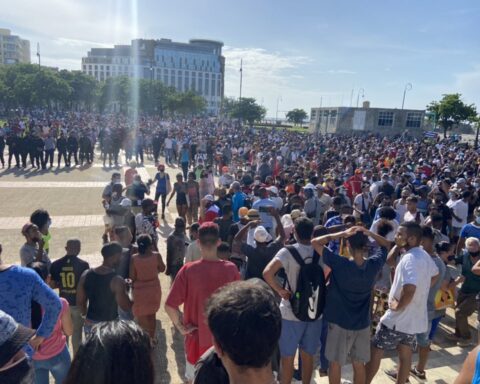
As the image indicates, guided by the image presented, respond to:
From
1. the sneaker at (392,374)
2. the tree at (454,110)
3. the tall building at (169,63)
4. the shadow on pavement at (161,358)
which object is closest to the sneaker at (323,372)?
the sneaker at (392,374)

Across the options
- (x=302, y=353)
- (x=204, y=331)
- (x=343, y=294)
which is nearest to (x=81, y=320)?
(x=204, y=331)

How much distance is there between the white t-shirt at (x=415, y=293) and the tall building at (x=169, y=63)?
144142mm

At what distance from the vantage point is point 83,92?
2977 inches

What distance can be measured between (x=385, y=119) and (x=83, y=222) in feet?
185

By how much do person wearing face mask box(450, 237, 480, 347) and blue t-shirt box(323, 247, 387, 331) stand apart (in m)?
2.24

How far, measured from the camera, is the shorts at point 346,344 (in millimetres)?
3771

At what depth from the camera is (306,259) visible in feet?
12.5

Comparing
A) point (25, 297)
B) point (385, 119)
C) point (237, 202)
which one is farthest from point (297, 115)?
point (25, 297)

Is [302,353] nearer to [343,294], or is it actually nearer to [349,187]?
[343,294]

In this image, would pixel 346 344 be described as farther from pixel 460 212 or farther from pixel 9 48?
pixel 9 48

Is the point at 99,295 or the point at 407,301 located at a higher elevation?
the point at 407,301

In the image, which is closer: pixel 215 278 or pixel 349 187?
pixel 215 278

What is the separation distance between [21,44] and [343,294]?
168 m

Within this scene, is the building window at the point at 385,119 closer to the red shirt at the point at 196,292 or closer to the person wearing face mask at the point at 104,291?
the person wearing face mask at the point at 104,291
